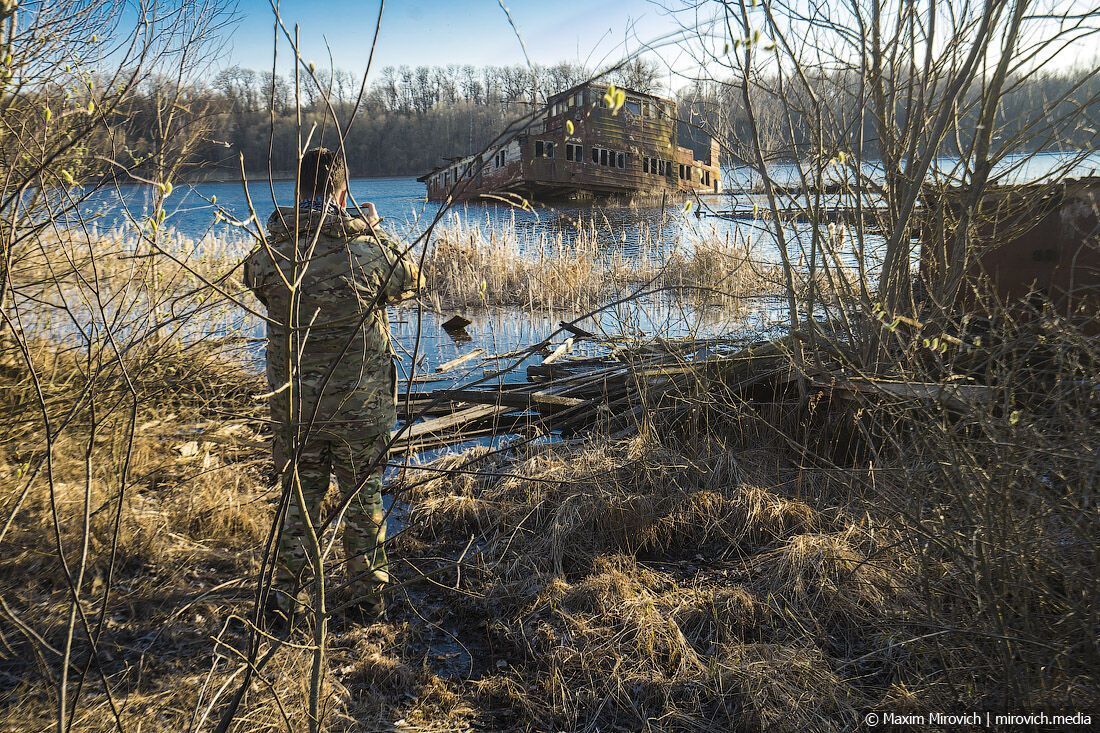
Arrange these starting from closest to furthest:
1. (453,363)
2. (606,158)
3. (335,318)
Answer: (335,318)
(453,363)
(606,158)

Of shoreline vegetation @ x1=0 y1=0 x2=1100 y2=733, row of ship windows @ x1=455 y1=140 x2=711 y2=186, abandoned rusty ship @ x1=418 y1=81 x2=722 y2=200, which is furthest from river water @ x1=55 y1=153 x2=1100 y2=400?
row of ship windows @ x1=455 y1=140 x2=711 y2=186

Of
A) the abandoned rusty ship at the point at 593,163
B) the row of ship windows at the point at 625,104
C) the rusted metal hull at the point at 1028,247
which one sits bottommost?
the rusted metal hull at the point at 1028,247

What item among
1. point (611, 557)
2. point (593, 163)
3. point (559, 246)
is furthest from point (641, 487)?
point (593, 163)

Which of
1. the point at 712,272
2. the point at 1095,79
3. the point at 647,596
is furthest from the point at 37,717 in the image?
the point at 712,272

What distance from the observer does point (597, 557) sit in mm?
4039

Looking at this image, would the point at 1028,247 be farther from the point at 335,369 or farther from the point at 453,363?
the point at 453,363

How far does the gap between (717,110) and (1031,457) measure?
3490 millimetres

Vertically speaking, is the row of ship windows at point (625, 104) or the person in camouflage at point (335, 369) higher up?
the row of ship windows at point (625, 104)

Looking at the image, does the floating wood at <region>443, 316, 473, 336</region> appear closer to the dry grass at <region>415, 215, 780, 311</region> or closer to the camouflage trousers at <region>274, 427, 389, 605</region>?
the dry grass at <region>415, 215, 780, 311</region>

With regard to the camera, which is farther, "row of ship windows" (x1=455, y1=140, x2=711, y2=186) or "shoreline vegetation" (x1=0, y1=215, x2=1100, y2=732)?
"row of ship windows" (x1=455, y1=140, x2=711, y2=186)

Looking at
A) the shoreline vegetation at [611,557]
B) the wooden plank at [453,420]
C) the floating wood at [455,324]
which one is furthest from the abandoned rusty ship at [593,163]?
the shoreline vegetation at [611,557]

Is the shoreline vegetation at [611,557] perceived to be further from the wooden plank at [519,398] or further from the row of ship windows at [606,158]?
the row of ship windows at [606,158]

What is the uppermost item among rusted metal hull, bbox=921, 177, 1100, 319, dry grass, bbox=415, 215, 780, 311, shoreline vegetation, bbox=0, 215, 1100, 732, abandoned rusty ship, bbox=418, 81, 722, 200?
abandoned rusty ship, bbox=418, 81, 722, 200

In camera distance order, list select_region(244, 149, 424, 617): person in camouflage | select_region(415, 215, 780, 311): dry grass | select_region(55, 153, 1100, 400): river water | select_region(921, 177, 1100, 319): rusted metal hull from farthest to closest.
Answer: select_region(415, 215, 780, 311): dry grass
select_region(921, 177, 1100, 319): rusted metal hull
select_region(55, 153, 1100, 400): river water
select_region(244, 149, 424, 617): person in camouflage
